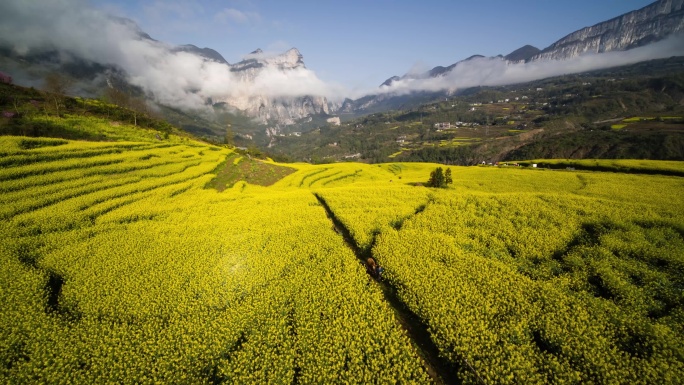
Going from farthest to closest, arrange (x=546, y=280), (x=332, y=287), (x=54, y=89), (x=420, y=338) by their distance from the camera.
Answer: (x=54, y=89)
(x=332, y=287)
(x=546, y=280)
(x=420, y=338)

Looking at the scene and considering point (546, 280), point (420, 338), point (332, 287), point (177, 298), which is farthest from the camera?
point (332, 287)

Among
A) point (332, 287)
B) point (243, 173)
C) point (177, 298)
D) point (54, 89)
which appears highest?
point (54, 89)

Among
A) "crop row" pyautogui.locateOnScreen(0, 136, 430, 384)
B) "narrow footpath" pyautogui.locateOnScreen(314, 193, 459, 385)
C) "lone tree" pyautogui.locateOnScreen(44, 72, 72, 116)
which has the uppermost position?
"lone tree" pyautogui.locateOnScreen(44, 72, 72, 116)

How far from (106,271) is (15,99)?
61.1 meters

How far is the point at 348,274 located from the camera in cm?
2128

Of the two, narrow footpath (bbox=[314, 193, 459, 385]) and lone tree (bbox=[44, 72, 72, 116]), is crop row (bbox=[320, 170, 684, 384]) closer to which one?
narrow footpath (bbox=[314, 193, 459, 385])

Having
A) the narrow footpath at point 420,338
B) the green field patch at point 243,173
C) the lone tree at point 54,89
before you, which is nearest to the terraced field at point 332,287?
the narrow footpath at point 420,338

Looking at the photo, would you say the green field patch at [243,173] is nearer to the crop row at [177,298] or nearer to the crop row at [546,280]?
the crop row at [177,298]

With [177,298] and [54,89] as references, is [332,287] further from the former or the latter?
[54,89]

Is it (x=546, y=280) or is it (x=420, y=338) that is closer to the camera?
(x=420, y=338)

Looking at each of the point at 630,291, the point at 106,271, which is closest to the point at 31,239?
the point at 106,271

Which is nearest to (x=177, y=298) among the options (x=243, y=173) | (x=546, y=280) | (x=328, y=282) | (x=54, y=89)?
(x=328, y=282)

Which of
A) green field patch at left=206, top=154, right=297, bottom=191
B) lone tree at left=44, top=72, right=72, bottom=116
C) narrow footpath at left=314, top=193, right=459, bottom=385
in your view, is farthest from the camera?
lone tree at left=44, top=72, right=72, bottom=116

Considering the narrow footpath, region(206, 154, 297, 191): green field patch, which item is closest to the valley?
the narrow footpath
